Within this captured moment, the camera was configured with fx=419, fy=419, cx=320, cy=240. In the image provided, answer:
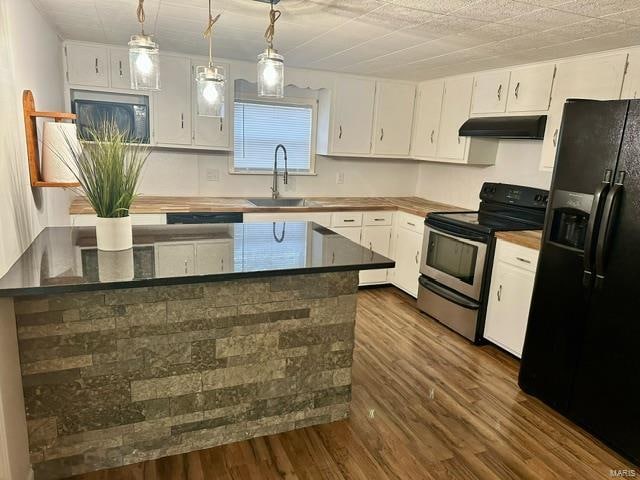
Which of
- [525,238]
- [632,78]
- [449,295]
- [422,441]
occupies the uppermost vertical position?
[632,78]

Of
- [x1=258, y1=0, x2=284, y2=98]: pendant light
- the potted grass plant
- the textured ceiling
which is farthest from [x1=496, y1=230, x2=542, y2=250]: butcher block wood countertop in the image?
the potted grass plant

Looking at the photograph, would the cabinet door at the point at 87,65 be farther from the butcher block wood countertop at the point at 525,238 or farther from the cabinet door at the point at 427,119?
the butcher block wood countertop at the point at 525,238

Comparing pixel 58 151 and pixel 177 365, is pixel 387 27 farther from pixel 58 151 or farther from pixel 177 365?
pixel 177 365

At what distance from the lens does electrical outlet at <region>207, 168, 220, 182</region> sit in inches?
169

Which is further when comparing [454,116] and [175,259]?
[454,116]

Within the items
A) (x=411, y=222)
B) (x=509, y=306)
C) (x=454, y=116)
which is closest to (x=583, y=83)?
(x=454, y=116)

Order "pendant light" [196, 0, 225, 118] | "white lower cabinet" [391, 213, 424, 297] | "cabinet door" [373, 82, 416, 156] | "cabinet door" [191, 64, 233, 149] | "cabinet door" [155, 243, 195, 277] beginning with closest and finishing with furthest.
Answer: "cabinet door" [155, 243, 195, 277] < "pendant light" [196, 0, 225, 118] < "cabinet door" [191, 64, 233, 149] < "white lower cabinet" [391, 213, 424, 297] < "cabinet door" [373, 82, 416, 156]

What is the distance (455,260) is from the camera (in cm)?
356

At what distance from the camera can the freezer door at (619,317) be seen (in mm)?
2100

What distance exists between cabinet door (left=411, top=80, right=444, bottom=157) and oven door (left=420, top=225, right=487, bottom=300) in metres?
1.12

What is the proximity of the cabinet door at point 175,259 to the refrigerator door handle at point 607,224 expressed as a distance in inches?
81.3

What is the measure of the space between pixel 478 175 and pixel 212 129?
2702 millimetres

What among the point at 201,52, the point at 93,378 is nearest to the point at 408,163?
the point at 201,52
